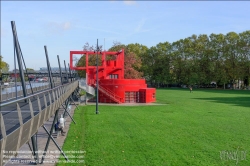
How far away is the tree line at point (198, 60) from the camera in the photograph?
263 feet

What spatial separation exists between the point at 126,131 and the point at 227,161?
7.69 metres

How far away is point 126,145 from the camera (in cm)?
1558

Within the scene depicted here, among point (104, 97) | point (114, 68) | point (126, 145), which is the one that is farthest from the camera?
point (114, 68)

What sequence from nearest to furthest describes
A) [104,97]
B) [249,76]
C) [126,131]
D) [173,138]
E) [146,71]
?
[173,138], [126,131], [104,97], [249,76], [146,71]

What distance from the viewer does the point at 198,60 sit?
86.5 m

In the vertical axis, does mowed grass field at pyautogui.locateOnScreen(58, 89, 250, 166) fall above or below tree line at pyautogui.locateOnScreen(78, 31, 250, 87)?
below

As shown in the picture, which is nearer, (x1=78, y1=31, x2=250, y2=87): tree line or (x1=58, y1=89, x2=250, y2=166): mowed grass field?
(x1=58, y1=89, x2=250, y2=166): mowed grass field

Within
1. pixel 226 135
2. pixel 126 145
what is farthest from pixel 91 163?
pixel 226 135

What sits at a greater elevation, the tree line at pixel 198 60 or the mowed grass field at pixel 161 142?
the tree line at pixel 198 60

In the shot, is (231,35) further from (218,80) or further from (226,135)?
(226,135)

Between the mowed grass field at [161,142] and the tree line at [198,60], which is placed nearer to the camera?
the mowed grass field at [161,142]

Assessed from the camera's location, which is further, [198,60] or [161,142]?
[198,60]

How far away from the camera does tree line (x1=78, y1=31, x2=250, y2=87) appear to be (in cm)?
8012

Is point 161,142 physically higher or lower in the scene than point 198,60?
lower
